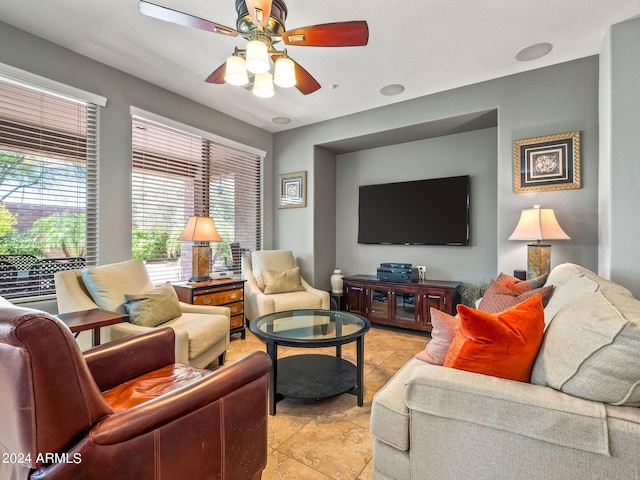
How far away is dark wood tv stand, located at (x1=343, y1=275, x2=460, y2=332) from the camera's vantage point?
11.7 feet

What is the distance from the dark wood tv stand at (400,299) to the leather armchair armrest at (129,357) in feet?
8.92

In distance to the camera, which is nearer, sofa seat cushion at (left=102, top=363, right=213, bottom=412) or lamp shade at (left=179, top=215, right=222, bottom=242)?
sofa seat cushion at (left=102, top=363, right=213, bottom=412)

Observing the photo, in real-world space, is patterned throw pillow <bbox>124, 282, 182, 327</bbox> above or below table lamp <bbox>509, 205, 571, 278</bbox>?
below

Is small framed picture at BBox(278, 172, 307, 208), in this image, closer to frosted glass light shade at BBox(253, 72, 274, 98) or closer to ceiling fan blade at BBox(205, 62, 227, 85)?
ceiling fan blade at BBox(205, 62, 227, 85)

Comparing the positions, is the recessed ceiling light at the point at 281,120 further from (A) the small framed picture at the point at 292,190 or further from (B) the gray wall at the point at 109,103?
(B) the gray wall at the point at 109,103

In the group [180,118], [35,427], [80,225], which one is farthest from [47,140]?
[35,427]

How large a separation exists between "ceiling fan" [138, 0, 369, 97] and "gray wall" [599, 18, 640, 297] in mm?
1965

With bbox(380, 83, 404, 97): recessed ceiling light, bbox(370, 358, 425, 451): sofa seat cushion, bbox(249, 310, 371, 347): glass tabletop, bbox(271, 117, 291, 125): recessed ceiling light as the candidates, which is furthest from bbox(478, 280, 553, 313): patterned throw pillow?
bbox(271, 117, 291, 125): recessed ceiling light

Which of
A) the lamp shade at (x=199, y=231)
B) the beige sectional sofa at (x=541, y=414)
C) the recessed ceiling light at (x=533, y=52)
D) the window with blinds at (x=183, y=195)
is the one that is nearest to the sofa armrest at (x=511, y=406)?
the beige sectional sofa at (x=541, y=414)

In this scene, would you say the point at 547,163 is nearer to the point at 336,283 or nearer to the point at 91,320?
the point at 336,283

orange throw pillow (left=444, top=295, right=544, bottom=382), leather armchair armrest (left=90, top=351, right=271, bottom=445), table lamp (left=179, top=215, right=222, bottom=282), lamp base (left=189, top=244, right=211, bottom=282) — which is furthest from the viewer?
lamp base (left=189, top=244, right=211, bottom=282)

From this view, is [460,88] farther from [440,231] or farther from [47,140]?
[47,140]

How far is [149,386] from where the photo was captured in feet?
4.88

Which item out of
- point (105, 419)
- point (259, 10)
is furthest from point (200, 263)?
point (105, 419)
